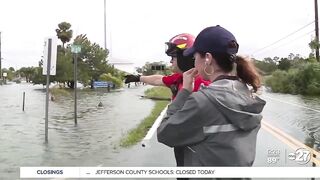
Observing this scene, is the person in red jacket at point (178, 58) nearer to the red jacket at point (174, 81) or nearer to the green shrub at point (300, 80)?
the red jacket at point (174, 81)

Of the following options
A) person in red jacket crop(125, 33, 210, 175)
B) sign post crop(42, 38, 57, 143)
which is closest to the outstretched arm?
person in red jacket crop(125, 33, 210, 175)

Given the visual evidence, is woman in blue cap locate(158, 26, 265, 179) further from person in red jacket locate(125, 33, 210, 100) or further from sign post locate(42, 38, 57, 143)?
sign post locate(42, 38, 57, 143)

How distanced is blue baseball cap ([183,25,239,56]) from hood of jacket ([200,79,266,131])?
0.43 feet

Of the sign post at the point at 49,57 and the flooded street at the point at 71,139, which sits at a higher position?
the sign post at the point at 49,57

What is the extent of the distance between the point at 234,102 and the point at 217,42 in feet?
0.87

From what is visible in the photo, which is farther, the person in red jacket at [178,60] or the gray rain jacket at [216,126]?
the person in red jacket at [178,60]

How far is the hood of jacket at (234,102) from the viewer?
80.4 inches

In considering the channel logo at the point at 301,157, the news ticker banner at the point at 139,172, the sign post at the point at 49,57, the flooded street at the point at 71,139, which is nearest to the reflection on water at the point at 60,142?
the flooded street at the point at 71,139

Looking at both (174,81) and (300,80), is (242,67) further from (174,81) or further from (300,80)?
(300,80)

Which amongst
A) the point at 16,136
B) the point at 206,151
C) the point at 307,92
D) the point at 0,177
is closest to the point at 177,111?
the point at 206,151

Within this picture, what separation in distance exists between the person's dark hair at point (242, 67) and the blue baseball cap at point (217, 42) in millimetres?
22

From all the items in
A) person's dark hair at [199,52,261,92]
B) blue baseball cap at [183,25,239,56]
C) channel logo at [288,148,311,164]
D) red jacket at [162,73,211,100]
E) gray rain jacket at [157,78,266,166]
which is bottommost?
channel logo at [288,148,311,164]

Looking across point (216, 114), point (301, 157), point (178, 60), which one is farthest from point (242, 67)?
point (301, 157)

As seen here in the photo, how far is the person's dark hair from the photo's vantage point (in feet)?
7.00
